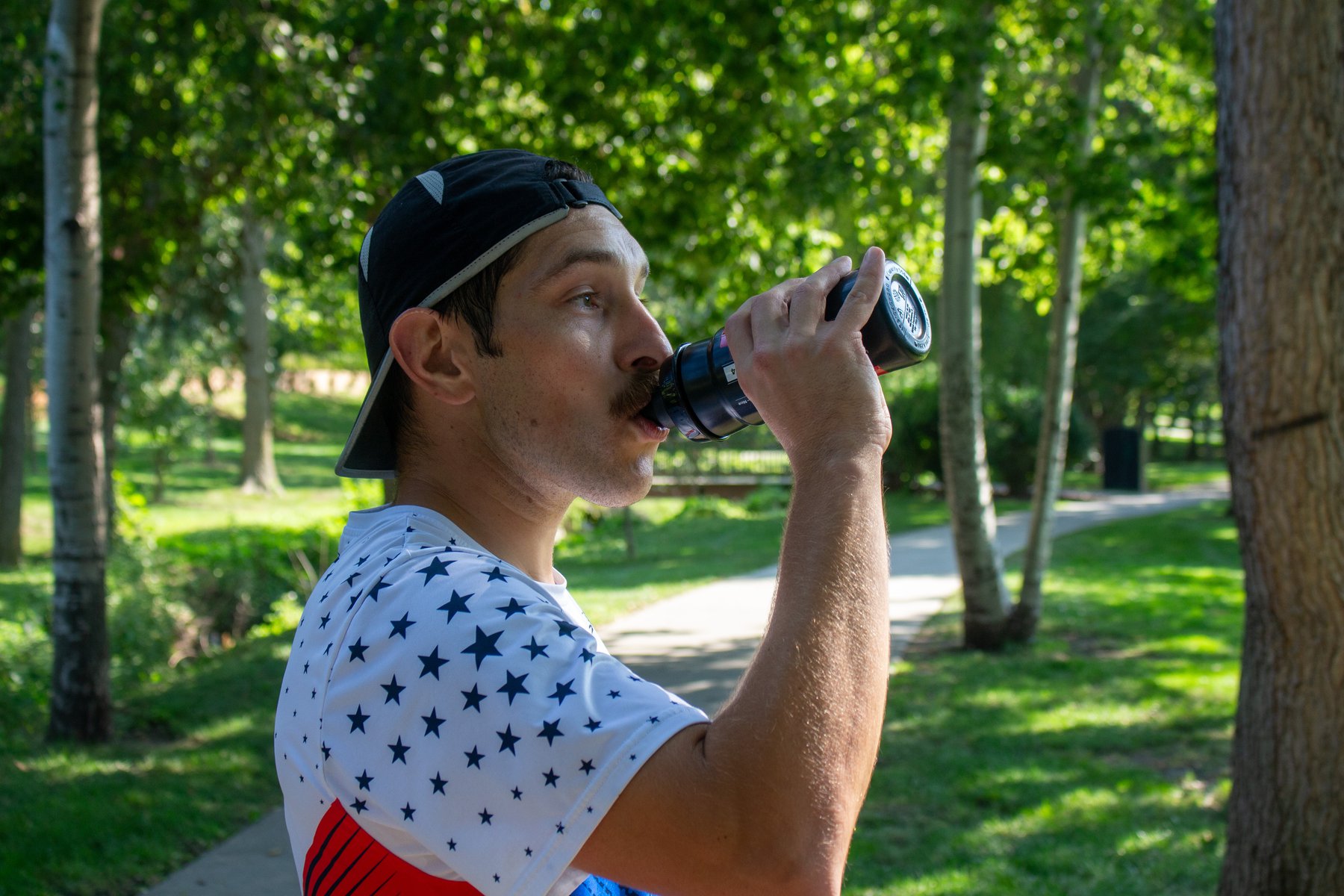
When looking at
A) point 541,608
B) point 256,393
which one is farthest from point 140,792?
point 256,393

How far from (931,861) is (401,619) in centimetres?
420

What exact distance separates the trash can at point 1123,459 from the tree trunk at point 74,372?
21.0 meters

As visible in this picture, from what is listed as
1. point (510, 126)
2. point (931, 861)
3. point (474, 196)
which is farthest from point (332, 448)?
point (474, 196)

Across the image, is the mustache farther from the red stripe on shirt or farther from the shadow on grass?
the shadow on grass

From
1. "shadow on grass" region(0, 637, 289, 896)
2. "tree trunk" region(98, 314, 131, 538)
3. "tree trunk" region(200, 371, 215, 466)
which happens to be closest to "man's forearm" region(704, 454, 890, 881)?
"shadow on grass" region(0, 637, 289, 896)

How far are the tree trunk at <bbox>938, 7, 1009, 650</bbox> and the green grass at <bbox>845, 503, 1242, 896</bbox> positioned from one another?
1.40 ft

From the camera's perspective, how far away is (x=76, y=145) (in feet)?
19.7

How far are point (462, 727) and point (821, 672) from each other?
13.6 inches

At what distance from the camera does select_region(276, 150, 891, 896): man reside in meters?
1.06

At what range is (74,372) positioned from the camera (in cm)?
606

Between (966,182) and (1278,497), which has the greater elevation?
(966,182)

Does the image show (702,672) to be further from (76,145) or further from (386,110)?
(76,145)

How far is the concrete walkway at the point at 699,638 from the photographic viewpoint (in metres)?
4.54

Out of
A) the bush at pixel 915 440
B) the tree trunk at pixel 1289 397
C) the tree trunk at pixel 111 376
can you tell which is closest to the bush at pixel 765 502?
the bush at pixel 915 440
